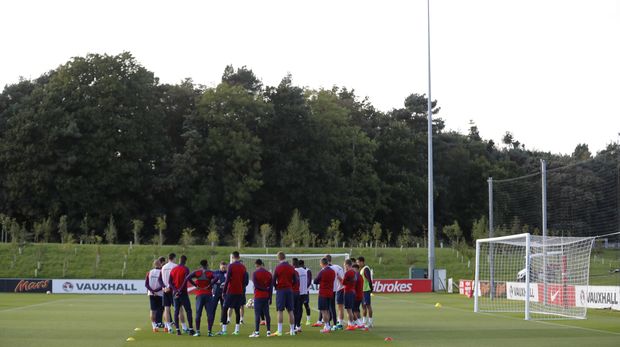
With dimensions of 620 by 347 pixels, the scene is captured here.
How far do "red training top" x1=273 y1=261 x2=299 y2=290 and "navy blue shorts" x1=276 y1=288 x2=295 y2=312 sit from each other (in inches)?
4.1

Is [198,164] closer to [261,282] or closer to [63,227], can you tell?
[63,227]

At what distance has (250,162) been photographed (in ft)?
253

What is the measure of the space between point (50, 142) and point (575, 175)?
41.5 metres

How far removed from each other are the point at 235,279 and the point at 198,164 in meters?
53.7

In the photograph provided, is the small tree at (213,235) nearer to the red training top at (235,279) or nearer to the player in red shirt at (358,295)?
the player in red shirt at (358,295)

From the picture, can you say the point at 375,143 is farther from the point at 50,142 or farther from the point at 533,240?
the point at 533,240

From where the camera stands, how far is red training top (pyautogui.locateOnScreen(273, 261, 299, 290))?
22.7m

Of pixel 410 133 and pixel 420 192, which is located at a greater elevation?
pixel 410 133

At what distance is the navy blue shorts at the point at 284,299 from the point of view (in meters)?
22.7

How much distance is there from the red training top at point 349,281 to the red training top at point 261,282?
97.8 inches

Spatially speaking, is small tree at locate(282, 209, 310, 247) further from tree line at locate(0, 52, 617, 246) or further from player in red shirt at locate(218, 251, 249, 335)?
player in red shirt at locate(218, 251, 249, 335)

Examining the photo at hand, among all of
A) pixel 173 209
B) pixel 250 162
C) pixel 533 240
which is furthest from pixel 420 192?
pixel 533 240

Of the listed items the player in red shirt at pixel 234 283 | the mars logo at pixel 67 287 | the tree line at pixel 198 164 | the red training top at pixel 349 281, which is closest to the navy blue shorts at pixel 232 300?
the player in red shirt at pixel 234 283

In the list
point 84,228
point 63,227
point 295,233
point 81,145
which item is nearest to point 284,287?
point 295,233
